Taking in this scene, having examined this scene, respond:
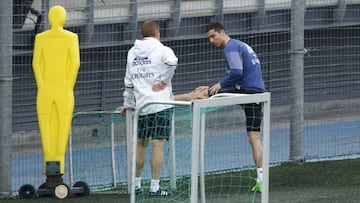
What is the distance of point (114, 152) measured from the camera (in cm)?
1361

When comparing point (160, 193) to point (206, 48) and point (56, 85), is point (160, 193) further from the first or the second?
point (206, 48)

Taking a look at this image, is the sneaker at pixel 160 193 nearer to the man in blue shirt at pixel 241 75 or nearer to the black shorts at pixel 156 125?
the black shorts at pixel 156 125

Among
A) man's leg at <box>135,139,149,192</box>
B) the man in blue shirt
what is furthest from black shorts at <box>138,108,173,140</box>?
the man in blue shirt

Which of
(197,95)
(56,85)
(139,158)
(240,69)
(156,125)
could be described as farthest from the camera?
Answer: (56,85)

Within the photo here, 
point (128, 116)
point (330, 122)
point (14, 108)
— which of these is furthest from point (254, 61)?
point (330, 122)

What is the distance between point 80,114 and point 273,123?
4358 mm

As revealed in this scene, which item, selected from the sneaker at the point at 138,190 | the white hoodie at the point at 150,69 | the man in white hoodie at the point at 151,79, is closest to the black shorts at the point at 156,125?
the man in white hoodie at the point at 151,79

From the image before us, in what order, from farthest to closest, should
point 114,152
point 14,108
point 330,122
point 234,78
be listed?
1. point 330,122
2. point 14,108
3. point 114,152
4. point 234,78

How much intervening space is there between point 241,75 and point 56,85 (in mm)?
1822

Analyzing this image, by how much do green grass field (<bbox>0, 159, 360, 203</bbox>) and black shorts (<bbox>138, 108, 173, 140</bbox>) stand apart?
0.83 metres

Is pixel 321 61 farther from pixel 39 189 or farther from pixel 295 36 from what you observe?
pixel 39 189

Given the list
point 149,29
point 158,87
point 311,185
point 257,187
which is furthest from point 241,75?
point 311,185

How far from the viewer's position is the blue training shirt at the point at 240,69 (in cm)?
1255

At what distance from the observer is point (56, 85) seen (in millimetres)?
12656
